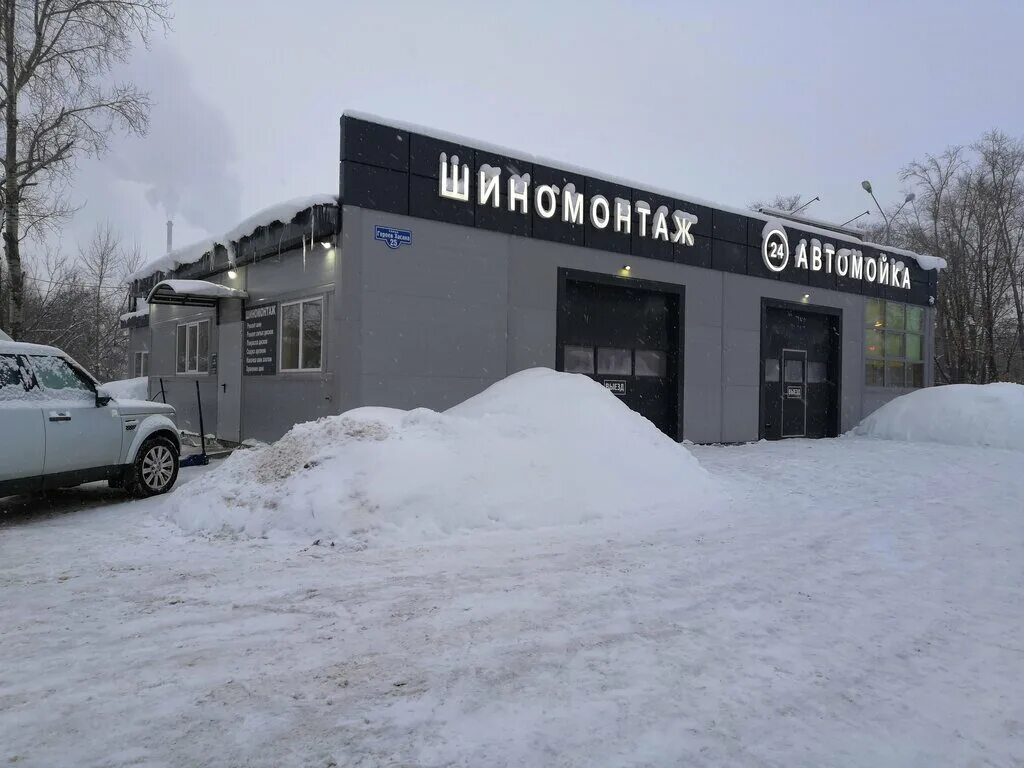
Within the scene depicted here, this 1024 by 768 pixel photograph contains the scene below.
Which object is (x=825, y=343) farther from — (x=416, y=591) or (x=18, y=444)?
(x=18, y=444)

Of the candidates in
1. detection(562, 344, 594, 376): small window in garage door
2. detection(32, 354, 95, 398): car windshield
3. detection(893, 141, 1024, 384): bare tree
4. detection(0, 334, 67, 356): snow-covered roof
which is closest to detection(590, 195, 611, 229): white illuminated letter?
detection(562, 344, 594, 376): small window in garage door

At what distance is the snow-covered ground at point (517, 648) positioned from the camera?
2.84 m

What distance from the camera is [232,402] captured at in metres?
15.2

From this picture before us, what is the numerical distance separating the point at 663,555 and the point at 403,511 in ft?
8.74

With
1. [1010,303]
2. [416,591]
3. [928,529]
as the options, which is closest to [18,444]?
[416,591]

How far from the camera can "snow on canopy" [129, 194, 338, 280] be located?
11.9m

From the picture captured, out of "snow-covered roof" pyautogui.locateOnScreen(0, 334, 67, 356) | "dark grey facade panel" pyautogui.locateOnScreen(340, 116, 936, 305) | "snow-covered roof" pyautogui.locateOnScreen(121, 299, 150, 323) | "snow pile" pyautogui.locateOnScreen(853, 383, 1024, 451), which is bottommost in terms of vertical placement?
"snow pile" pyautogui.locateOnScreen(853, 383, 1024, 451)

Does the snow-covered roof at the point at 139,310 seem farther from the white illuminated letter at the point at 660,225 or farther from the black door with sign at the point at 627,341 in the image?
the white illuminated letter at the point at 660,225

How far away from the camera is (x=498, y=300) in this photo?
44.1 ft

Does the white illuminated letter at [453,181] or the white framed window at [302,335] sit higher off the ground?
the white illuminated letter at [453,181]

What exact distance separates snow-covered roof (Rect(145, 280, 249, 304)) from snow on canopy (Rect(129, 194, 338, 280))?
1228mm

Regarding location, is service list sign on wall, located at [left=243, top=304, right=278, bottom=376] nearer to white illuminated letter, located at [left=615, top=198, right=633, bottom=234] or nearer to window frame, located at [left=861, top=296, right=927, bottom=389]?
white illuminated letter, located at [left=615, top=198, right=633, bottom=234]

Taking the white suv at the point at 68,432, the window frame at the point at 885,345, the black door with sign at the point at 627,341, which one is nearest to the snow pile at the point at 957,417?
the window frame at the point at 885,345

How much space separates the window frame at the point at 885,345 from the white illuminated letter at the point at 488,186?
15176 mm
